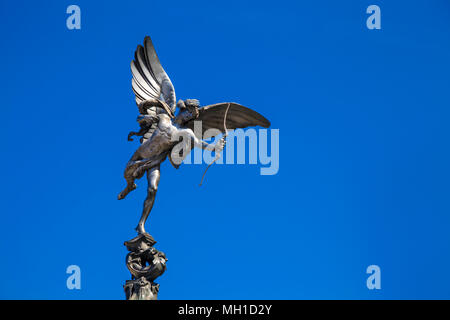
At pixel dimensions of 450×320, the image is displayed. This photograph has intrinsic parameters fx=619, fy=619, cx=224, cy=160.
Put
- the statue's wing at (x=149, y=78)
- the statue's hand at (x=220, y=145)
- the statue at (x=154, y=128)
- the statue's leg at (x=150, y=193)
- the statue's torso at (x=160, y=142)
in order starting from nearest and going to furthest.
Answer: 1. the statue at (x=154, y=128)
2. the statue's leg at (x=150, y=193)
3. the statue's torso at (x=160, y=142)
4. the statue's hand at (x=220, y=145)
5. the statue's wing at (x=149, y=78)

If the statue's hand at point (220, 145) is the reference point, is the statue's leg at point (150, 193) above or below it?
below

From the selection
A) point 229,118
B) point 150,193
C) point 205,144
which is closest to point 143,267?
point 150,193

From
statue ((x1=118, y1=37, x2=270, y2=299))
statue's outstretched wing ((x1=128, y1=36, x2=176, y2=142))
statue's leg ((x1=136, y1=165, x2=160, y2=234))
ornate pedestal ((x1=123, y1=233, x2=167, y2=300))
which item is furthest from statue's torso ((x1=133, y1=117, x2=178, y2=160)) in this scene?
ornate pedestal ((x1=123, y1=233, x2=167, y2=300))

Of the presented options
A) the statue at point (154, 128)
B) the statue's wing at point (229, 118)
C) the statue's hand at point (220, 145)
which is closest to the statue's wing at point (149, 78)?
the statue at point (154, 128)

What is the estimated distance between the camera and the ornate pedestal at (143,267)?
1260 cm

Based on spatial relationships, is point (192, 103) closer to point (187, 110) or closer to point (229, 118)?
point (187, 110)

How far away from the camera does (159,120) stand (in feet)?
45.5

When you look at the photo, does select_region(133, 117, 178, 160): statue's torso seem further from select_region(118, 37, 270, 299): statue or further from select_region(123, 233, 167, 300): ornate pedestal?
select_region(123, 233, 167, 300): ornate pedestal

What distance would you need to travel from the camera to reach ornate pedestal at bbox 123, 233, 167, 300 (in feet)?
41.3

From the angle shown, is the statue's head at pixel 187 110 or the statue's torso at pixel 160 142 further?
Answer: the statue's head at pixel 187 110

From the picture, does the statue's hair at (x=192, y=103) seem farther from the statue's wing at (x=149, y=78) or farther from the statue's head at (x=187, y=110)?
the statue's wing at (x=149, y=78)
